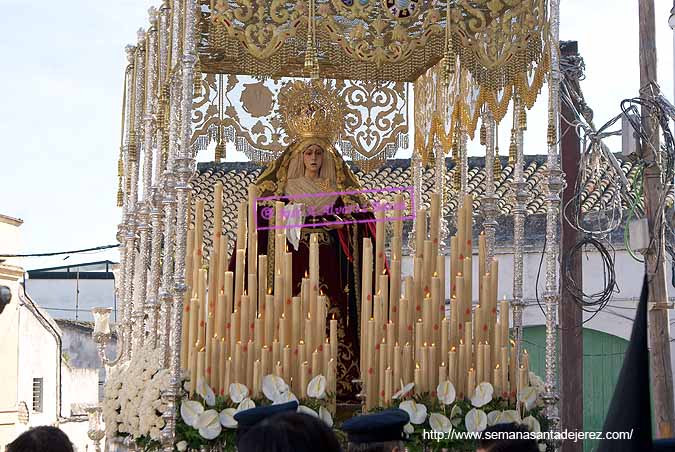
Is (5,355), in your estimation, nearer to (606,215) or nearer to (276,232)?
(606,215)

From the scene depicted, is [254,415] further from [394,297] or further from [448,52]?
[448,52]

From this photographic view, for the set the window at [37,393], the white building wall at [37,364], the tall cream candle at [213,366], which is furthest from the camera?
the window at [37,393]

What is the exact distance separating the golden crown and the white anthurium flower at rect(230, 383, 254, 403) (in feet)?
6.88

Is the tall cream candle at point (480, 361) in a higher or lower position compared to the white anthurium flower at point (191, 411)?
higher

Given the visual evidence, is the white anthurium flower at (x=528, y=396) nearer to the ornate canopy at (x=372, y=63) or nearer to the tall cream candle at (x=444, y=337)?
the tall cream candle at (x=444, y=337)

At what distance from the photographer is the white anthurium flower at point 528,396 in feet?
21.5

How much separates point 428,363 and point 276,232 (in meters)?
1.25

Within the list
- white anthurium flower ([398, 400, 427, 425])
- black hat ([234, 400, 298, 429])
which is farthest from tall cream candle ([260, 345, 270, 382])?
black hat ([234, 400, 298, 429])

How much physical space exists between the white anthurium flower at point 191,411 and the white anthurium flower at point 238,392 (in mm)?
173

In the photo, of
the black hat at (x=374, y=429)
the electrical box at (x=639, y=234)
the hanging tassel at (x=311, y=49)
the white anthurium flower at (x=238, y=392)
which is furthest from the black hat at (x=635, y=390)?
the electrical box at (x=639, y=234)

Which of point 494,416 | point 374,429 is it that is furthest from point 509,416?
point 374,429

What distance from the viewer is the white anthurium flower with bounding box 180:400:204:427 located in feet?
20.2

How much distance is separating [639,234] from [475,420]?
2.40 metres

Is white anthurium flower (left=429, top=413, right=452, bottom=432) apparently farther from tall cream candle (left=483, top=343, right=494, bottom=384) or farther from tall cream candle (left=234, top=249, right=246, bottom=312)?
tall cream candle (left=234, top=249, right=246, bottom=312)
